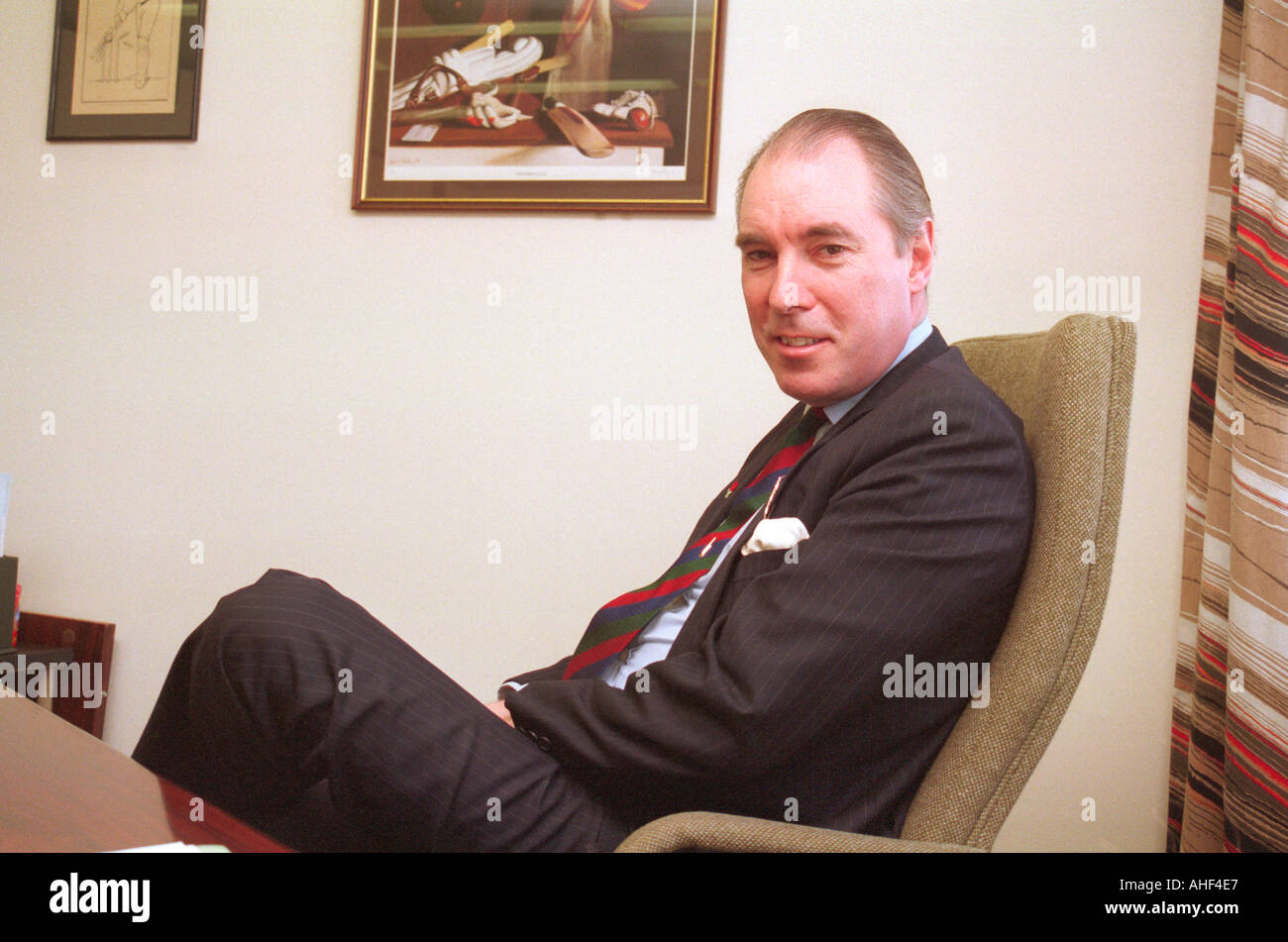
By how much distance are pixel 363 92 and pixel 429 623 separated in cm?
133

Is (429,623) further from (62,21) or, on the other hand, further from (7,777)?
(62,21)

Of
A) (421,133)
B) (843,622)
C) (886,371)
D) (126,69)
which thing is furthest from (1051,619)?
(126,69)

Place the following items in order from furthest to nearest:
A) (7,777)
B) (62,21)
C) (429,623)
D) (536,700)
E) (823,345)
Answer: (62,21) → (429,623) → (823,345) → (536,700) → (7,777)

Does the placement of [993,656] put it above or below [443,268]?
below

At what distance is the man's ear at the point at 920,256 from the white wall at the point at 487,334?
88 cm

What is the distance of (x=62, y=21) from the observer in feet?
9.32

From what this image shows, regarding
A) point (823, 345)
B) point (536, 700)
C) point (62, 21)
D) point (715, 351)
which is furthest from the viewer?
point (62, 21)

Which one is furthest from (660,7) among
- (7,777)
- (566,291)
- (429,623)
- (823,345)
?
(7,777)

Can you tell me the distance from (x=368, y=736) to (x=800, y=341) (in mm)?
730

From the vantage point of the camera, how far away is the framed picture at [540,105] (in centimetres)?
236

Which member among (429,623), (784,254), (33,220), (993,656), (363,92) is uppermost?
(363,92)

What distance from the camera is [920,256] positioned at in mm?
1379

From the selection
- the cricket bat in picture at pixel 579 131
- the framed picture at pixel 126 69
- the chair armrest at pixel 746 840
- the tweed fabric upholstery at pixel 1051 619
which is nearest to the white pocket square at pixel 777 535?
the tweed fabric upholstery at pixel 1051 619

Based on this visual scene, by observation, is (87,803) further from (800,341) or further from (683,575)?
(800,341)
